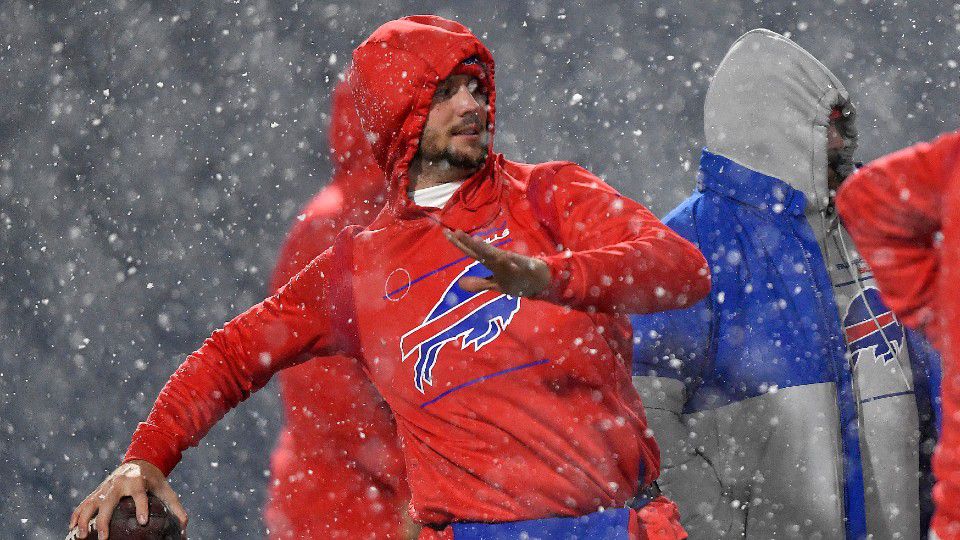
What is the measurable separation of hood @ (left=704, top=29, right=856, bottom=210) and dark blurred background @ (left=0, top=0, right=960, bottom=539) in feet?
8.04

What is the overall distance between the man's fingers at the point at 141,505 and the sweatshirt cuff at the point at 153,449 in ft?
0.37

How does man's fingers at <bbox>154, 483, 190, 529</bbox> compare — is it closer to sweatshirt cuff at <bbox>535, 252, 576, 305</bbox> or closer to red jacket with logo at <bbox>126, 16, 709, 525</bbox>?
red jacket with logo at <bbox>126, 16, 709, 525</bbox>

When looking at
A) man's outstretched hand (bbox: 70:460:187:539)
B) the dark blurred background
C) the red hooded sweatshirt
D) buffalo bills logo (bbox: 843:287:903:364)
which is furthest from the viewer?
the dark blurred background

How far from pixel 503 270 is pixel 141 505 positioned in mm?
805

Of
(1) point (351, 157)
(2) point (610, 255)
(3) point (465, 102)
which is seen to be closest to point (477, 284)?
(2) point (610, 255)

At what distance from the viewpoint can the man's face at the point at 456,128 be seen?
119 inches

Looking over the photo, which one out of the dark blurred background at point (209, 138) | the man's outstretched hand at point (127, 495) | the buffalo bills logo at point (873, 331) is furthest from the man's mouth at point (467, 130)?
the dark blurred background at point (209, 138)

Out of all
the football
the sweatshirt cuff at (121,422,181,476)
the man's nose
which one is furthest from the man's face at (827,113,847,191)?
the football

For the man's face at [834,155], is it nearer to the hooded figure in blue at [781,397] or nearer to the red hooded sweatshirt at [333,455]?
the hooded figure in blue at [781,397]

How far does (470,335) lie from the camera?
2877 millimetres

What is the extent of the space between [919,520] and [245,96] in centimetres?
393

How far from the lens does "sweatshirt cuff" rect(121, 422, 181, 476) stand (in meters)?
2.85

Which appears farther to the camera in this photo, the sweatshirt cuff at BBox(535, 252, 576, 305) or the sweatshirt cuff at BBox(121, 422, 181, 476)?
the sweatshirt cuff at BBox(121, 422, 181, 476)

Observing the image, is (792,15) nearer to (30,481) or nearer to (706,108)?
(706,108)
